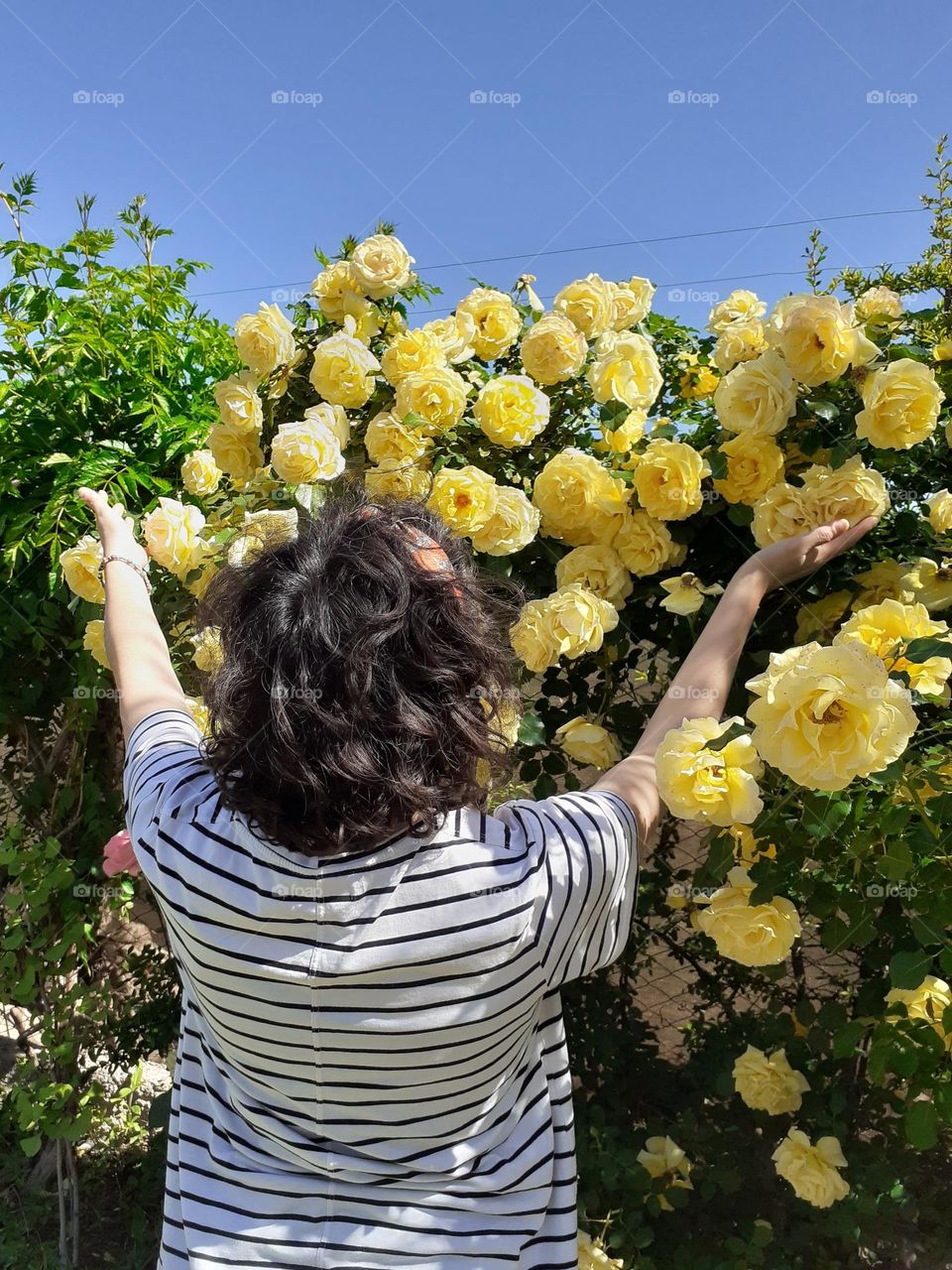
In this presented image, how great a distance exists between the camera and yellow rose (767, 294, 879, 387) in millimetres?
1315

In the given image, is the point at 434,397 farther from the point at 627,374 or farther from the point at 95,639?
the point at 95,639

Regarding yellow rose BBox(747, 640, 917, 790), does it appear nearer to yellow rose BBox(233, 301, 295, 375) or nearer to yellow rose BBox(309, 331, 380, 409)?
yellow rose BBox(309, 331, 380, 409)

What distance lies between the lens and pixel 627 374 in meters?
1.52

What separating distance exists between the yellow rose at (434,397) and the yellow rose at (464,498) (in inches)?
5.7

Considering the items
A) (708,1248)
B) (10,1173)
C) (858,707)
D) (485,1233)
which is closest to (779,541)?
(858,707)

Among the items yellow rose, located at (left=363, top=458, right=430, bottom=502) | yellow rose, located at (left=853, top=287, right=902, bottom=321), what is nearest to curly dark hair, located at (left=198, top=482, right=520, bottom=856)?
yellow rose, located at (left=363, top=458, right=430, bottom=502)

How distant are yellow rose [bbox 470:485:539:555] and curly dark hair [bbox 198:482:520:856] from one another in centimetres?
44

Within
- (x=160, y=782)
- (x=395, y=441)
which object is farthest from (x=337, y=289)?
(x=160, y=782)

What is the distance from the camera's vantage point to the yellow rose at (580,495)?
4.77 feet

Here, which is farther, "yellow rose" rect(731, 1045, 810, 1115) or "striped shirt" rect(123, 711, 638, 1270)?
"yellow rose" rect(731, 1045, 810, 1115)

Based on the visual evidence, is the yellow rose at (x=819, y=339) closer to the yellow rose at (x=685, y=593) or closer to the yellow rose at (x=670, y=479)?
the yellow rose at (x=670, y=479)

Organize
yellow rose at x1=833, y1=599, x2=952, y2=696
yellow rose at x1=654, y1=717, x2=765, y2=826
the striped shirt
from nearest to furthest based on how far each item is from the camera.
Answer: the striped shirt < yellow rose at x1=654, y1=717, x2=765, y2=826 < yellow rose at x1=833, y1=599, x2=952, y2=696

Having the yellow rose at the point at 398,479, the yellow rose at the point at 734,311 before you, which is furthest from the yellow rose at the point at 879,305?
the yellow rose at the point at 398,479

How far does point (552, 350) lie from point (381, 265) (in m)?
0.38
